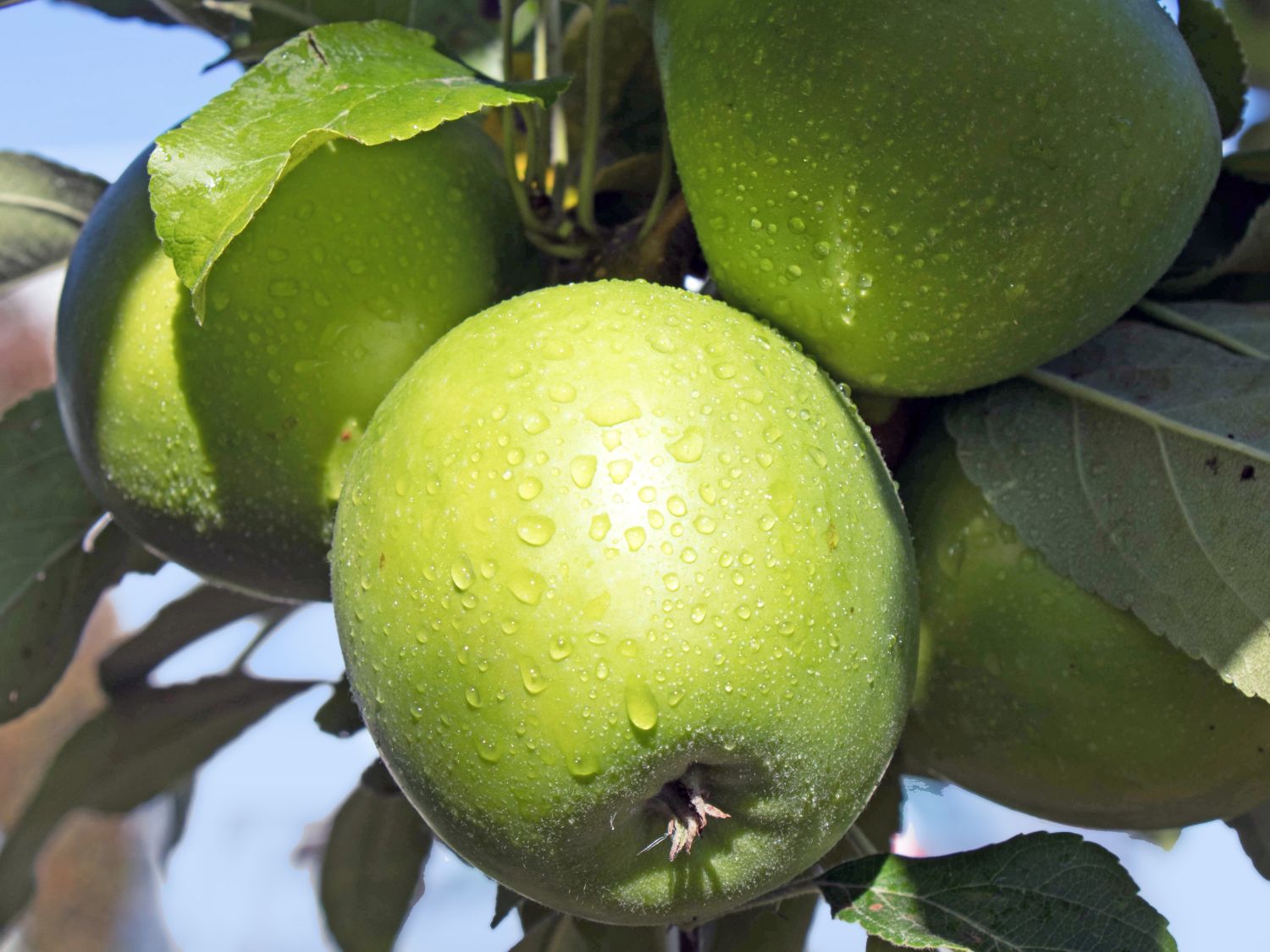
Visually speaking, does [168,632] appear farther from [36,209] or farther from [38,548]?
[36,209]

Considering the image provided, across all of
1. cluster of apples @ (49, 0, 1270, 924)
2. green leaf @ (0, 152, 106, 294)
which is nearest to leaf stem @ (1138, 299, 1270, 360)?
cluster of apples @ (49, 0, 1270, 924)

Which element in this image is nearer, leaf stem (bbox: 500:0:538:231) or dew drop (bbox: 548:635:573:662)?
dew drop (bbox: 548:635:573:662)

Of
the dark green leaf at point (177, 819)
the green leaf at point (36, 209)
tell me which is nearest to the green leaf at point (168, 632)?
the dark green leaf at point (177, 819)

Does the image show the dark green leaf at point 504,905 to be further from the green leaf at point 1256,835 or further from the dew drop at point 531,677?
the green leaf at point 1256,835

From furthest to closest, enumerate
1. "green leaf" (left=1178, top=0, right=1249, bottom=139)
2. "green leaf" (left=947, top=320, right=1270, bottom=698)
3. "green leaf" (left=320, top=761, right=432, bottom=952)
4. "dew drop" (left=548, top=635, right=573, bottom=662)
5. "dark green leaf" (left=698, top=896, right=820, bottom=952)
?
"green leaf" (left=320, top=761, right=432, bottom=952)
"dark green leaf" (left=698, top=896, right=820, bottom=952)
"green leaf" (left=1178, top=0, right=1249, bottom=139)
"green leaf" (left=947, top=320, right=1270, bottom=698)
"dew drop" (left=548, top=635, right=573, bottom=662)

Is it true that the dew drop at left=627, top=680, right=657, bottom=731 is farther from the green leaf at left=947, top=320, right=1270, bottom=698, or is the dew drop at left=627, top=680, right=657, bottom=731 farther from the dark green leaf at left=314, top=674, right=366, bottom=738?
the dark green leaf at left=314, top=674, right=366, bottom=738
